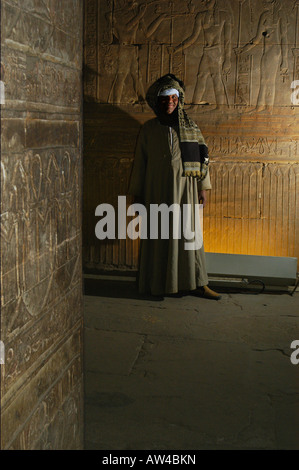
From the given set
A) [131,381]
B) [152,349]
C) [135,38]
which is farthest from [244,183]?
[131,381]

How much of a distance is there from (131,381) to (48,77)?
254cm

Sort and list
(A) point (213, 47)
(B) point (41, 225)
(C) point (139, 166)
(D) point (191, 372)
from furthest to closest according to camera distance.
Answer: (A) point (213, 47)
(C) point (139, 166)
(D) point (191, 372)
(B) point (41, 225)

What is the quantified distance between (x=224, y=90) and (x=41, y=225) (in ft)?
16.6

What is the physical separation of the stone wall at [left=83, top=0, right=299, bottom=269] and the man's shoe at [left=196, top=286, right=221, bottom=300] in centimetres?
75

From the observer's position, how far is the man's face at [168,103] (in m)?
6.24

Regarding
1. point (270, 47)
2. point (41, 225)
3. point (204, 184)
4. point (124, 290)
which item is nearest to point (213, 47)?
point (270, 47)

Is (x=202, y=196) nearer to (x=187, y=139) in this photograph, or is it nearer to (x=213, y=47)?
(x=187, y=139)

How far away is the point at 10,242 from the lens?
6.94 ft

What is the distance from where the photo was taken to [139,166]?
648 cm

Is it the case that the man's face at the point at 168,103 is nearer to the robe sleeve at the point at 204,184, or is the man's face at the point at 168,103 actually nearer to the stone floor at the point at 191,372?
the robe sleeve at the point at 204,184

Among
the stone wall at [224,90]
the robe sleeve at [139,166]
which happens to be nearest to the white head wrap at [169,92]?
the robe sleeve at [139,166]

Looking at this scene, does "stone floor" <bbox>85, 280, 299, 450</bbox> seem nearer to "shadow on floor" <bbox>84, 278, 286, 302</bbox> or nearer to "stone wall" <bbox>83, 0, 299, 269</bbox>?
"shadow on floor" <bbox>84, 278, 286, 302</bbox>

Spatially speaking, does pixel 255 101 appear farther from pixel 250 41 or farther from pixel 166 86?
pixel 166 86

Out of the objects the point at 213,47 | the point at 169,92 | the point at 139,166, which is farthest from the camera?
the point at 213,47
